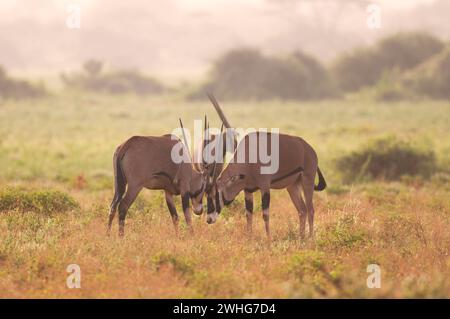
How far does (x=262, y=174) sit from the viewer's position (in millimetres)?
10547

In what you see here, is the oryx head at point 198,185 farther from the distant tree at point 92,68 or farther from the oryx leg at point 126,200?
the distant tree at point 92,68

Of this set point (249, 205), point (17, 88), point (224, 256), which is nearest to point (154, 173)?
point (249, 205)

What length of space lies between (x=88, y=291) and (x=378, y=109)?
35948mm

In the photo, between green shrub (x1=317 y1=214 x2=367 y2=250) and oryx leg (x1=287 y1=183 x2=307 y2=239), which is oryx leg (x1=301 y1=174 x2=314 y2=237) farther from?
green shrub (x1=317 y1=214 x2=367 y2=250)

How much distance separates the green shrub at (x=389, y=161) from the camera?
19000 millimetres

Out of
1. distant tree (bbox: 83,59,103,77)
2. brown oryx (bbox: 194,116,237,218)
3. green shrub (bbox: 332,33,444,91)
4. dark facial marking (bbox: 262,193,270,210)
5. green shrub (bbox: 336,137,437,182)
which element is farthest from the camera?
distant tree (bbox: 83,59,103,77)

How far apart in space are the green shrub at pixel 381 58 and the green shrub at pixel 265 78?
9.78ft

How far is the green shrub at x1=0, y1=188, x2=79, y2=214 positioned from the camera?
11.7 meters

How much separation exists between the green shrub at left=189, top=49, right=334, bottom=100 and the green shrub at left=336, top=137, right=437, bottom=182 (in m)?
36.8

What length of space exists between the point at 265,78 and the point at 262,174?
49280mm

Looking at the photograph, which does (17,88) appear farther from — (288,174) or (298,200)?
(288,174)

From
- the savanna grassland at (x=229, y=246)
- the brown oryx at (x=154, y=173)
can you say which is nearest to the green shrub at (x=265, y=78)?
the savanna grassland at (x=229, y=246)

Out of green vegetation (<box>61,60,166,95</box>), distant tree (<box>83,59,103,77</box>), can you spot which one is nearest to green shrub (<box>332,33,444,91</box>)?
green vegetation (<box>61,60,166,95</box>)
